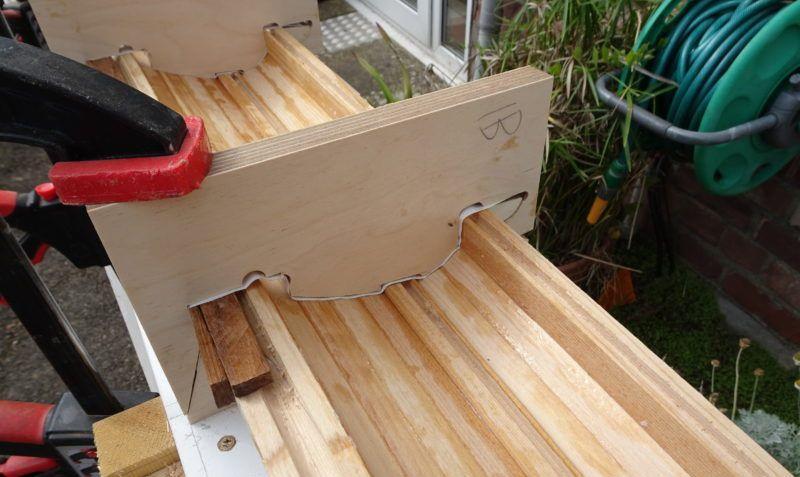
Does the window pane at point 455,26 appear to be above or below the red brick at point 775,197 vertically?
below

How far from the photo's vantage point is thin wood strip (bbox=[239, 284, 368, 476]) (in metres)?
0.60

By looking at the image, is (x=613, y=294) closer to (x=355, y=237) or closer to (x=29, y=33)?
(x=355, y=237)

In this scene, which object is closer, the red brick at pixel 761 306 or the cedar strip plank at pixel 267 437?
the cedar strip plank at pixel 267 437

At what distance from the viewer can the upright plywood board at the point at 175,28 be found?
1438 mm

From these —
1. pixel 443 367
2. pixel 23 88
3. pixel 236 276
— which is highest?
pixel 23 88

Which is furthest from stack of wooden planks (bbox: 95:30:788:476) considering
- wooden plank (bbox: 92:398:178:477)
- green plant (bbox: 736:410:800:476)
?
green plant (bbox: 736:410:800:476)

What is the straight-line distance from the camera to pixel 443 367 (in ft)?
2.60

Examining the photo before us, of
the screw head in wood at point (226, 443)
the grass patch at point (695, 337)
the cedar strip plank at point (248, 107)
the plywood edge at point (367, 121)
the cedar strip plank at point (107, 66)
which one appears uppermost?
the plywood edge at point (367, 121)

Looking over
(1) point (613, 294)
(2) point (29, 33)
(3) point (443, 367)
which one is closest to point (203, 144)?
(3) point (443, 367)

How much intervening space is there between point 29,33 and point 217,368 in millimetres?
1296

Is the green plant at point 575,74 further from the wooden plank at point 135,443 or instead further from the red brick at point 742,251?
the wooden plank at point 135,443

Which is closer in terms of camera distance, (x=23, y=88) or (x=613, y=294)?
(x=23, y=88)

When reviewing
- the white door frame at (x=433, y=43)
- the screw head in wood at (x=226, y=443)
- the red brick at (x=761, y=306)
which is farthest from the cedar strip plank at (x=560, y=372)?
the white door frame at (x=433, y=43)

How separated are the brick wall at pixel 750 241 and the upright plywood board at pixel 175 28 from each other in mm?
1433
